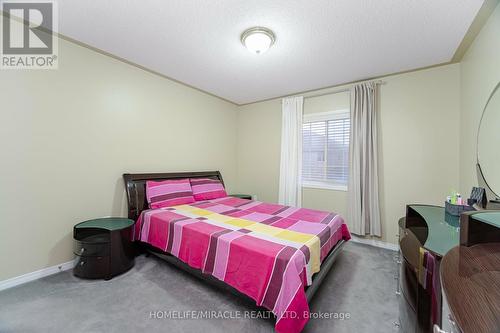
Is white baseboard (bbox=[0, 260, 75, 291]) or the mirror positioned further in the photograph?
white baseboard (bbox=[0, 260, 75, 291])

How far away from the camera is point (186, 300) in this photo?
5.99 feet

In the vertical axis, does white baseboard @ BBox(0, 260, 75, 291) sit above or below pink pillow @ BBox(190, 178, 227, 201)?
below

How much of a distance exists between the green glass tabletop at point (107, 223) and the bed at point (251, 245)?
8.0 inches

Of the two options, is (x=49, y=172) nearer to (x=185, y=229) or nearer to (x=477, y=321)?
A: (x=185, y=229)

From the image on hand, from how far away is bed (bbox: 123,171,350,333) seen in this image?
Result: 55.6 inches

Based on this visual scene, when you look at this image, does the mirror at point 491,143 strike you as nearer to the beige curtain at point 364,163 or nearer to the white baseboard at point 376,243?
the beige curtain at point 364,163

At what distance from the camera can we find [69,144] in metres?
2.30

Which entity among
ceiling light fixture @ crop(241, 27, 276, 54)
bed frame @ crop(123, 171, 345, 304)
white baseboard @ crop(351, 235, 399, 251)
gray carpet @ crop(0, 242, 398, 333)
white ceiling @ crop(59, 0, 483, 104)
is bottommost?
gray carpet @ crop(0, 242, 398, 333)

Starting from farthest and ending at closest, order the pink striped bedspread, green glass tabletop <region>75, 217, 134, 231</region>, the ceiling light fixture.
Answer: green glass tabletop <region>75, 217, 134, 231</region>
the ceiling light fixture
the pink striped bedspread

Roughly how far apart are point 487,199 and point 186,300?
2.80 metres

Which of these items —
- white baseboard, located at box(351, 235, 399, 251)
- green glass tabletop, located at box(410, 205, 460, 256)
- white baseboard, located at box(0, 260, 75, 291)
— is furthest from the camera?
white baseboard, located at box(351, 235, 399, 251)

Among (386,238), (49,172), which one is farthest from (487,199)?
(49,172)

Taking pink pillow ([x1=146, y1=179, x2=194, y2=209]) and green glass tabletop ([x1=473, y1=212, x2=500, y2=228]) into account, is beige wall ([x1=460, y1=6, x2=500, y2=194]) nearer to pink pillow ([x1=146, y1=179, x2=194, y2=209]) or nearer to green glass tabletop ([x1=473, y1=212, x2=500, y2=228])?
green glass tabletop ([x1=473, y1=212, x2=500, y2=228])

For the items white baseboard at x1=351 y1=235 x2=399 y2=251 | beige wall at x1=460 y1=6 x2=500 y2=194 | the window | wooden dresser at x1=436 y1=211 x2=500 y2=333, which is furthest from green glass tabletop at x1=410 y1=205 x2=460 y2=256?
the window
